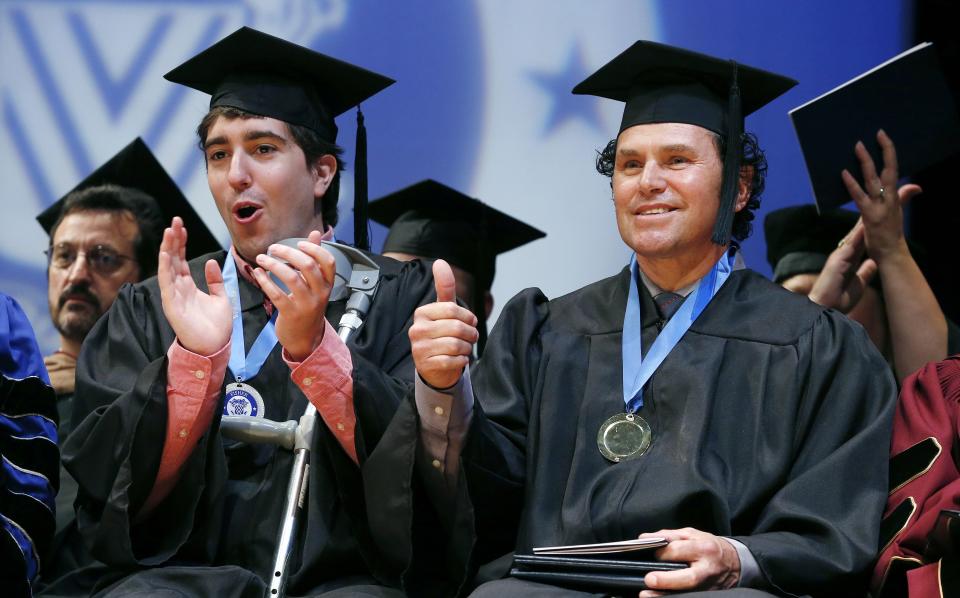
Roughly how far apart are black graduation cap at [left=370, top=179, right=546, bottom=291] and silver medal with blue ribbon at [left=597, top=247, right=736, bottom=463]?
1523 mm

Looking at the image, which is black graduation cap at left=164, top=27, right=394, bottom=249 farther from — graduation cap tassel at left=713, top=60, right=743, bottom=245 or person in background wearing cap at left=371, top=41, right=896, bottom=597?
graduation cap tassel at left=713, top=60, right=743, bottom=245

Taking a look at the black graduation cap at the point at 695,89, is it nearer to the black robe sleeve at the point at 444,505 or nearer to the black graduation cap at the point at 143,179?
the black robe sleeve at the point at 444,505

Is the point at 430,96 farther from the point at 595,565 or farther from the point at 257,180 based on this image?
the point at 595,565

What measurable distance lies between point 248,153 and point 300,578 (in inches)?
50.9

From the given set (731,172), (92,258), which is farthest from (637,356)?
(92,258)

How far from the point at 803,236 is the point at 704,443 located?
194 centimetres

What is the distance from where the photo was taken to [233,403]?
3.32m

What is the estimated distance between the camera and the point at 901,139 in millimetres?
4000

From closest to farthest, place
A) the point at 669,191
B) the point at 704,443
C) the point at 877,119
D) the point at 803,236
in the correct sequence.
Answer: the point at 704,443, the point at 669,191, the point at 877,119, the point at 803,236

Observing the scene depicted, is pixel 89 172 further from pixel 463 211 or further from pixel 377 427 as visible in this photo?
pixel 377 427

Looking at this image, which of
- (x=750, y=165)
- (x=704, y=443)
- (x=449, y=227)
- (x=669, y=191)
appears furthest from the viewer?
(x=449, y=227)

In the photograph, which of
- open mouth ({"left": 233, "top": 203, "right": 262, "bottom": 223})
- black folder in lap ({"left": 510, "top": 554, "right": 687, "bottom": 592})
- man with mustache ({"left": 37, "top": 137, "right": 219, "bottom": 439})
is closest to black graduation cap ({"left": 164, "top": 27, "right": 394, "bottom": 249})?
open mouth ({"left": 233, "top": 203, "right": 262, "bottom": 223})

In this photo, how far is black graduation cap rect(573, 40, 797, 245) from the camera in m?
3.29

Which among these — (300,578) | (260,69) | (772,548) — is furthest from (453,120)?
(772,548)
